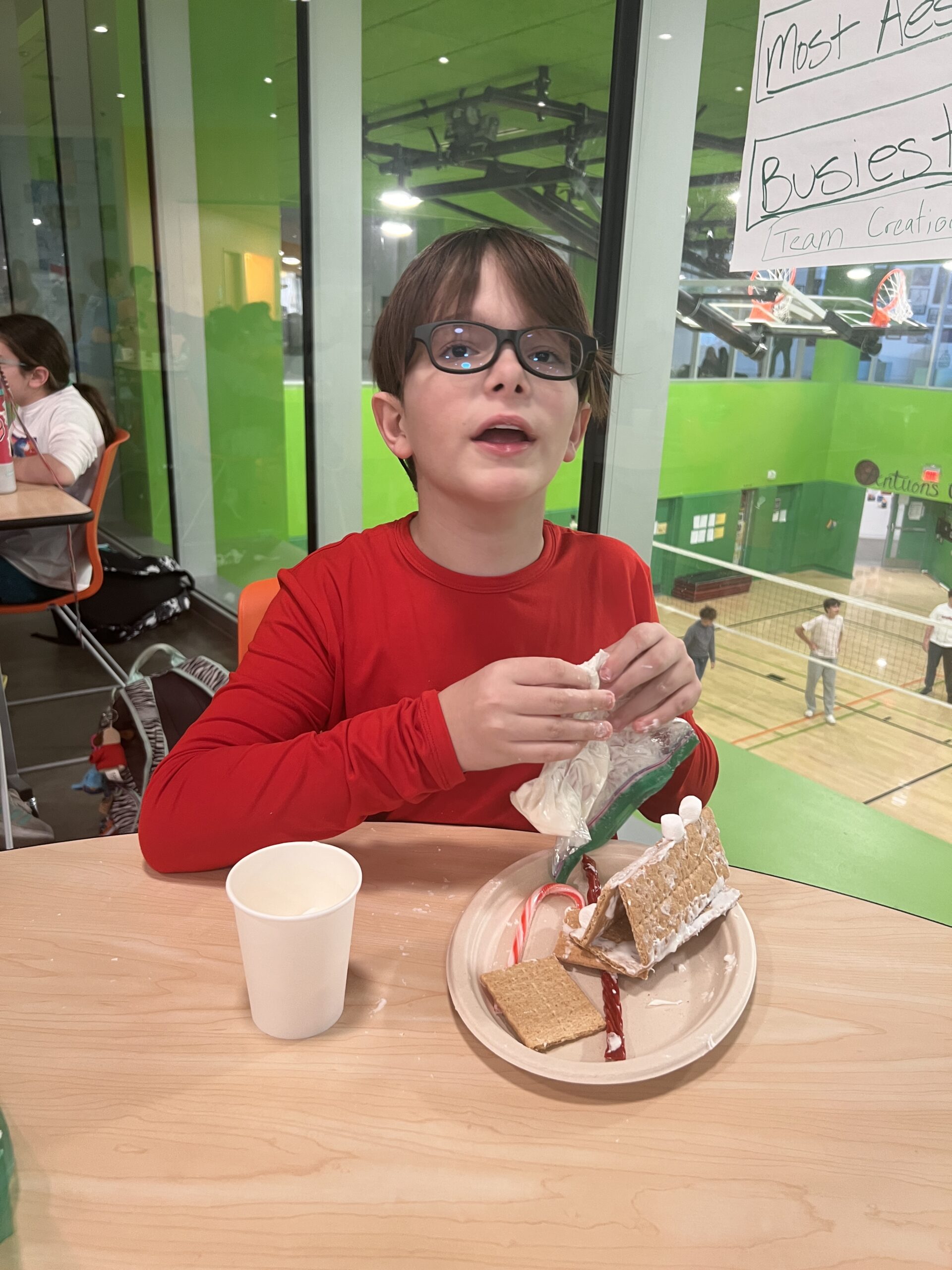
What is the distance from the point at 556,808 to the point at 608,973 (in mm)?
158

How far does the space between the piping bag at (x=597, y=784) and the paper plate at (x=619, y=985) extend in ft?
0.17

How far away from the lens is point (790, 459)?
6.42 feet

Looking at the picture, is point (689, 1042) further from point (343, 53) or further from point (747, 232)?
point (343, 53)

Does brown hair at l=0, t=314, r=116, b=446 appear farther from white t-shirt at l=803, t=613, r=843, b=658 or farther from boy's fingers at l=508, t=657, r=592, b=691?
boy's fingers at l=508, t=657, r=592, b=691

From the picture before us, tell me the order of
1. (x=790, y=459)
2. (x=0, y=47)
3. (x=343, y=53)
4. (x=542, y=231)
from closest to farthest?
(x=790, y=459), (x=542, y=231), (x=343, y=53), (x=0, y=47)

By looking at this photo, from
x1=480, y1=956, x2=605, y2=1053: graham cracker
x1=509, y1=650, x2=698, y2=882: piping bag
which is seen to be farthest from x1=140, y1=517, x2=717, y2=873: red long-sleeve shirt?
x1=480, y1=956, x2=605, y2=1053: graham cracker

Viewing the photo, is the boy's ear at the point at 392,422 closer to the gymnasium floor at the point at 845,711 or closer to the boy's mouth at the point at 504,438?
the boy's mouth at the point at 504,438

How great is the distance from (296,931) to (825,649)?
5.11 feet

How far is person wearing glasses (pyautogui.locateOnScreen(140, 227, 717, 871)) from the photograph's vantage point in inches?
35.9

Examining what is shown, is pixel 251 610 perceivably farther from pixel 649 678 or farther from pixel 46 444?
pixel 46 444

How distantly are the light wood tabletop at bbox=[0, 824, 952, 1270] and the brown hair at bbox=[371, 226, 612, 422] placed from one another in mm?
704

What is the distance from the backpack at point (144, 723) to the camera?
1865mm

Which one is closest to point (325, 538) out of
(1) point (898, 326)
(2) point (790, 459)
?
(2) point (790, 459)

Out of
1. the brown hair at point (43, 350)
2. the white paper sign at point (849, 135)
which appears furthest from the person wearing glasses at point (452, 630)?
the brown hair at point (43, 350)
